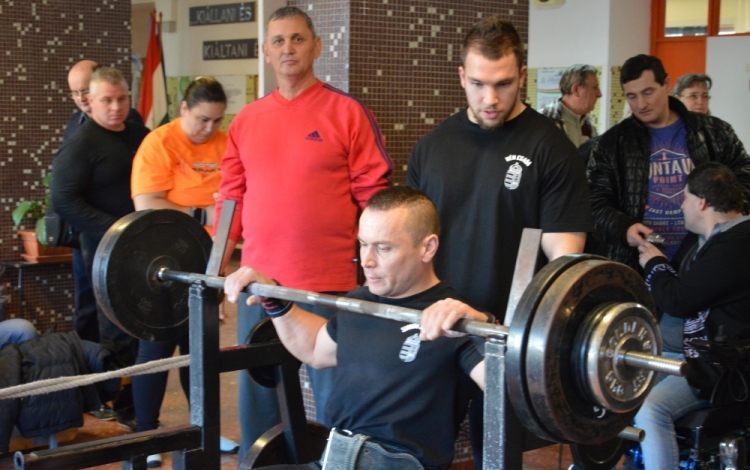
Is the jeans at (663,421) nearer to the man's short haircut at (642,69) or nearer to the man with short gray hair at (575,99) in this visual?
the man's short haircut at (642,69)

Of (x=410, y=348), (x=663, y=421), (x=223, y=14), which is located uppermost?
(x=223, y=14)

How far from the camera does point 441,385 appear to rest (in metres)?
1.98

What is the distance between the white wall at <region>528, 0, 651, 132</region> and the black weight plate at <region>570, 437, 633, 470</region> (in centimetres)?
536

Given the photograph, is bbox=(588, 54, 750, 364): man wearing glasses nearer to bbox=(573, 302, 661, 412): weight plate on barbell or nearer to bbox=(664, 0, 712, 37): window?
bbox=(573, 302, 661, 412): weight plate on barbell

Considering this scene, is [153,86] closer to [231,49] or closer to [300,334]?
[231,49]

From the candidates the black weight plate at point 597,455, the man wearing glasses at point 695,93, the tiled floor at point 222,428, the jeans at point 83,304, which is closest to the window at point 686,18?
the man wearing glasses at point 695,93

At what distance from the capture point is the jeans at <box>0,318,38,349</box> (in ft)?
12.6

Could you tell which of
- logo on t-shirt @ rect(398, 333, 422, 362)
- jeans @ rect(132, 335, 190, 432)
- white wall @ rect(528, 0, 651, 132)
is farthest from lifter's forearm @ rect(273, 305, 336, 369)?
white wall @ rect(528, 0, 651, 132)

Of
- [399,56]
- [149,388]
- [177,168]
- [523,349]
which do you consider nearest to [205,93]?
[177,168]

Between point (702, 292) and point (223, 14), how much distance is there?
711 centimetres

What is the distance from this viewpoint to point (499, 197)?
2.33 metres

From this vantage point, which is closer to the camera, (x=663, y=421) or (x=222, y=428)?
(x=663, y=421)

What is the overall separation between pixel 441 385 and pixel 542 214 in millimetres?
580

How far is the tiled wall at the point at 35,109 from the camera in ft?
17.1
